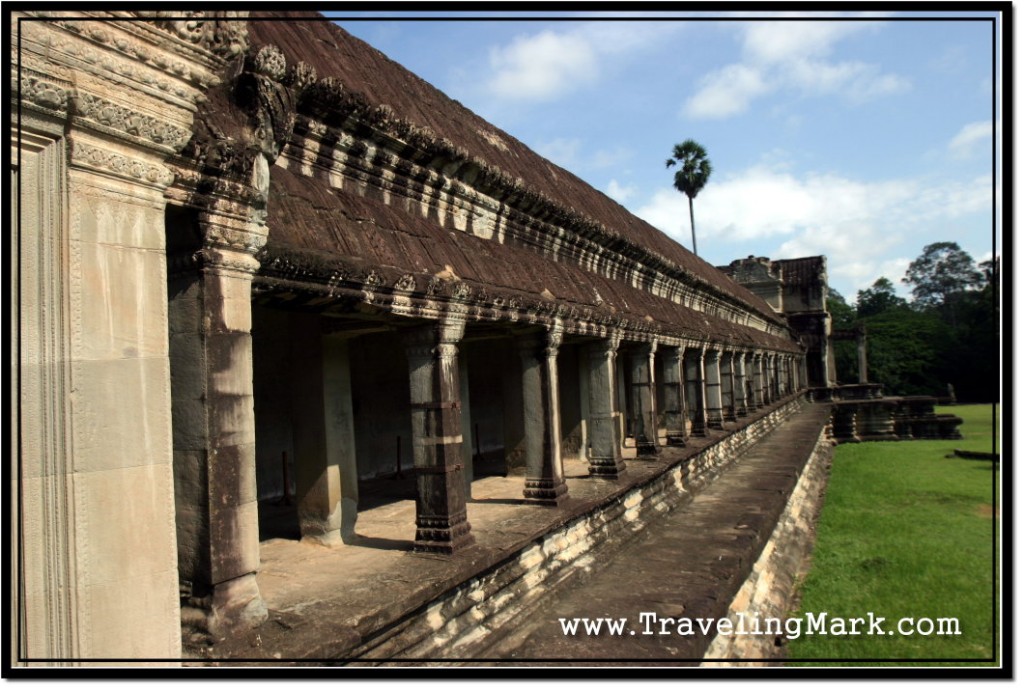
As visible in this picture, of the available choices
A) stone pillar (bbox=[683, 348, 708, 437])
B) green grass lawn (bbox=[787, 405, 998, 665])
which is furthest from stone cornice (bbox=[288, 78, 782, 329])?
green grass lawn (bbox=[787, 405, 998, 665])

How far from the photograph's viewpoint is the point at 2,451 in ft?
9.11

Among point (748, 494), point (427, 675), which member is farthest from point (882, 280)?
point (427, 675)

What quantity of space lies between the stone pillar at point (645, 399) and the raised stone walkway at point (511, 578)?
72cm

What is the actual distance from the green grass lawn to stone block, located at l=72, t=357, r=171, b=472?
3.81m

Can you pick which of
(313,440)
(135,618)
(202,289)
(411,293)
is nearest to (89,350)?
(202,289)

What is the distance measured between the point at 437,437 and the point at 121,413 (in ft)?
8.61

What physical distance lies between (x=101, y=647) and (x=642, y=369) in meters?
8.20

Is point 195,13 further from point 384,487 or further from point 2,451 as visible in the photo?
point 384,487

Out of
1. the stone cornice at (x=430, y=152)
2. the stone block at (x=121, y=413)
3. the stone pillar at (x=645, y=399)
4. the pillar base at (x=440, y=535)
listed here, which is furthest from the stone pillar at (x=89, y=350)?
the stone pillar at (x=645, y=399)

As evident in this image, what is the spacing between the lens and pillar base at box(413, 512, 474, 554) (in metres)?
5.24

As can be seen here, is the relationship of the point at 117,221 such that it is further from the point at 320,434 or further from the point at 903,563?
the point at 903,563

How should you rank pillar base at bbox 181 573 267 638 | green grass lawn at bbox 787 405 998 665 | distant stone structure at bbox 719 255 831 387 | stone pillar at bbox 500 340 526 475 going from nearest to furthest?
pillar base at bbox 181 573 267 638
green grass lawn at bbox 787 405 998 665
stone pillar at bbox 500 340 526 475
distant stone structure at bbox 719 255 831 387

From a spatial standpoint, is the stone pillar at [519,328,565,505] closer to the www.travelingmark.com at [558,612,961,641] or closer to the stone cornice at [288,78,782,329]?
the stone cornice at [288,78,782,329]

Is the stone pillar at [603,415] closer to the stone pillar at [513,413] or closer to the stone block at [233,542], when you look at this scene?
the stone pillar at [513,413]
